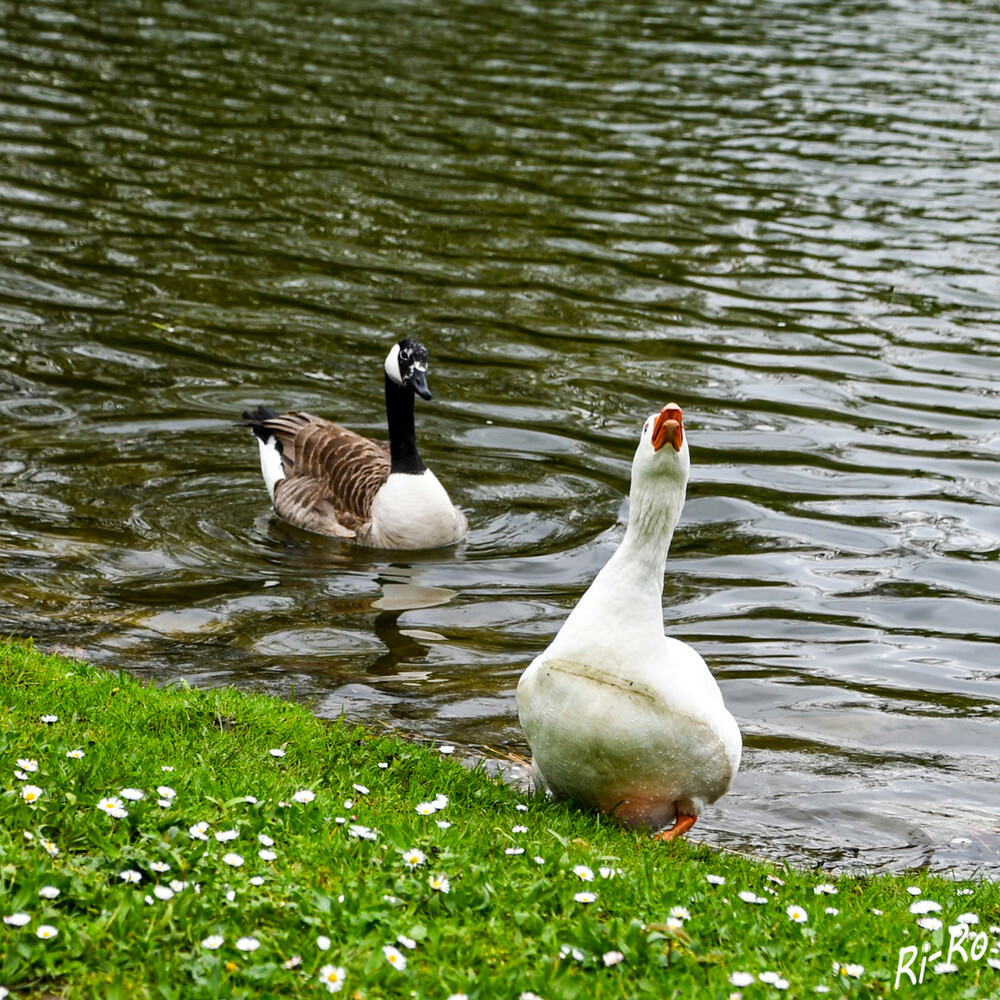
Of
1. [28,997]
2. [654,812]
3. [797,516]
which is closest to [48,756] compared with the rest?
[28,997]

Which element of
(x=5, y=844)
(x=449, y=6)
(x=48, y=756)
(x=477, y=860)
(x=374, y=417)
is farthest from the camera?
(x=449, y=6)

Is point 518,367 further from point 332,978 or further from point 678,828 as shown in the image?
point 332,978

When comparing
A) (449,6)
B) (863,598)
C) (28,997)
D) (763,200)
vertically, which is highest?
(449,6)

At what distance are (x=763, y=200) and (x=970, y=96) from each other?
10.9 m

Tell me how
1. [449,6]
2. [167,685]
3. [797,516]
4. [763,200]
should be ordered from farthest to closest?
[449,6]
[763,200]
[797,516]
[167,685]

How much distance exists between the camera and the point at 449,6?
37562 millimetres

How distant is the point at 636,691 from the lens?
6.84 meters

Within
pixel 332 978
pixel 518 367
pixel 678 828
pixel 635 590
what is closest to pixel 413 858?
pixel 332 978

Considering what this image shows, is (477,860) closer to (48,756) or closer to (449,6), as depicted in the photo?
(48,756)

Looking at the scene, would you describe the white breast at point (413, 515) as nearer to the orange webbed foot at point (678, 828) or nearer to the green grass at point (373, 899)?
the green grass at point (373, 899)

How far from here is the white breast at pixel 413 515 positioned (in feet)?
42.0

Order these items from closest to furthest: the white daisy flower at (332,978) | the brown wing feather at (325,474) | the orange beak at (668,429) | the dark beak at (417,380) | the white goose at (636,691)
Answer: the white daisy flower at (332,978) < the orange beak at (668,429) < the white goose at (636,691) < the dark beak at (417,380) < the brown wing feather at (325,474)

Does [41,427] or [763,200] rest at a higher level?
[763,200]

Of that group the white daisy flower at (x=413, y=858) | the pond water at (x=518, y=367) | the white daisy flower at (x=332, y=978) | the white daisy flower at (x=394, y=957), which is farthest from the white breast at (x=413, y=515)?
the white daisy flower at (x=332, y=978)
